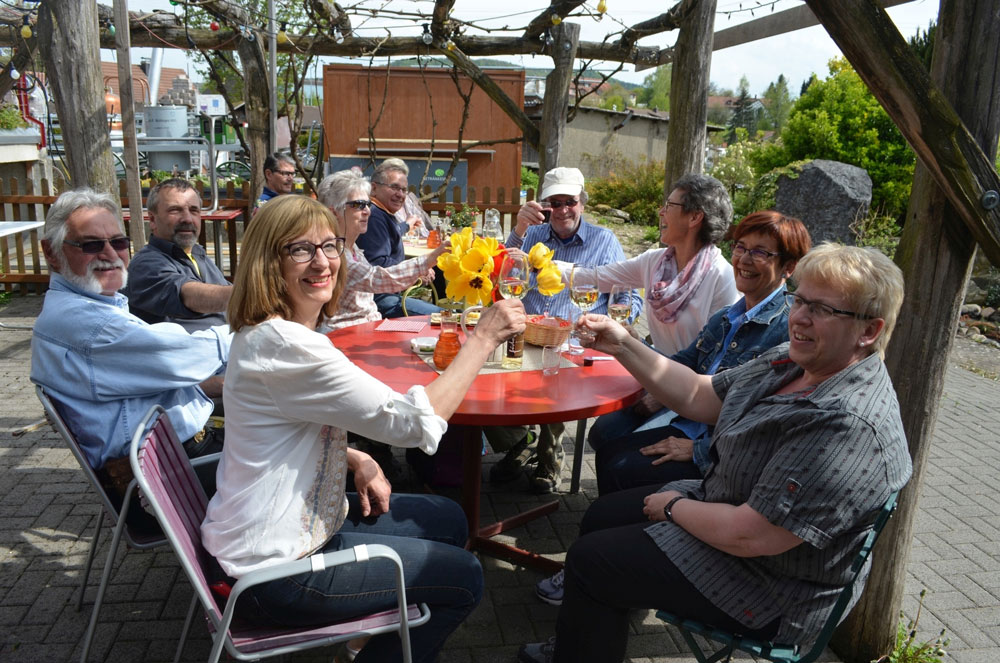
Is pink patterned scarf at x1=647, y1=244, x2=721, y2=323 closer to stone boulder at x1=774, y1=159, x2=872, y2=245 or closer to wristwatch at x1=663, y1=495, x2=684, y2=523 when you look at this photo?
wristwatch at x1=663, y1=495, x2=684, y2=523

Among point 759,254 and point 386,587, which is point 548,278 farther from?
point 386,587

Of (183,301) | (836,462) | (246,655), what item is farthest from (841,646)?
(183,301)

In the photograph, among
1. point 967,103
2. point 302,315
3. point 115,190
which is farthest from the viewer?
point 115,190

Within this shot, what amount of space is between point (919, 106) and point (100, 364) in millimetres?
2753

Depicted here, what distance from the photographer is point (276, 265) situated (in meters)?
1.89

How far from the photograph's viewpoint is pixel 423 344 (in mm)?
3129

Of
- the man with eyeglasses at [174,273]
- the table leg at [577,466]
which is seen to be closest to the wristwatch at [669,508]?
the table leg at [577,466]

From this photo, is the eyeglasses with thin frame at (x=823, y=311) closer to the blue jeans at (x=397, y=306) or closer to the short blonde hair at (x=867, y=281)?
the short blonde hair at (x=867, y=281)

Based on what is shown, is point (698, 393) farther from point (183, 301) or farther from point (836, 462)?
point (183, 301)

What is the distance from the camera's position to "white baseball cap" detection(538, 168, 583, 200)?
4199 millimetres

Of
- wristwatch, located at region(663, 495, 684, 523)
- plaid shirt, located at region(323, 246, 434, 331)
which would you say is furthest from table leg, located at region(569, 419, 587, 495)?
wristwatch, located at region(663, 495, 684, 523)

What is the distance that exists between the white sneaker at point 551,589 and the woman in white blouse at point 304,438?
94 centimetres

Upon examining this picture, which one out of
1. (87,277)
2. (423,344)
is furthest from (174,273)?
(423,344)

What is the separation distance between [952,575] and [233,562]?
10.6 ft
